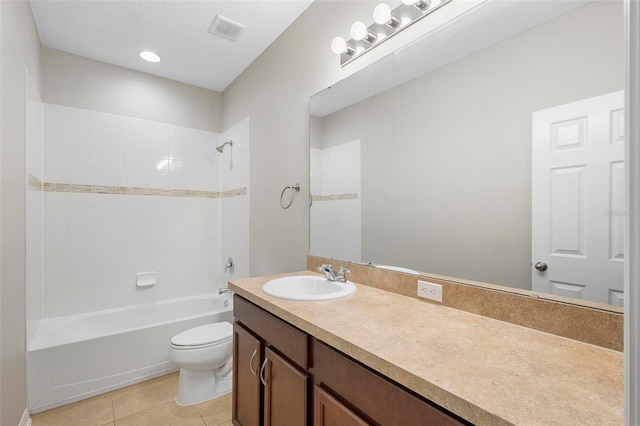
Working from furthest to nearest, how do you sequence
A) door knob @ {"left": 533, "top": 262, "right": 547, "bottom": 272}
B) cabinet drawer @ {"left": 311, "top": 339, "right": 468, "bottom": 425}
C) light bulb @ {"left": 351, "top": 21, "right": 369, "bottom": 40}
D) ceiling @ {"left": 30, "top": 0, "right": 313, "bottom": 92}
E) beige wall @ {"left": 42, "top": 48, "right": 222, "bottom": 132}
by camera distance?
1. beige wall @ {"left": 42, "top": 48, "right": 222, "bottom": 132}
2. ceiling @ {"left": 30, "top": 0, "right": 313, "bottom": 92}
3. light bulb @ {"left": 351, "top": 21, "right": 369, "bottom": 40}
4. door knob @ {"left": 533, "top": 262, "right": 547, "bottom": 272}
5. cabinet drawer @ {"left": 311, "top": 339, "right": 468, "bottom": 425}

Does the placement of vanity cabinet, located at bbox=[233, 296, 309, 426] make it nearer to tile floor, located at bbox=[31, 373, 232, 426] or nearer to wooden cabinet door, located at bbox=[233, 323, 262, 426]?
wooden cabinet door, located at bbox=[233, 323, 262, 426]

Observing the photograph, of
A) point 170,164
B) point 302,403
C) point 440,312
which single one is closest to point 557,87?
point 440,312

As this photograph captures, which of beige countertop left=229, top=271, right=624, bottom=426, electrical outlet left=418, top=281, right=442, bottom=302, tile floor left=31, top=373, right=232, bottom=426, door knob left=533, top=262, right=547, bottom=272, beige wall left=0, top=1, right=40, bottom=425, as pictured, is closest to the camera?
beige countertop left=229, top=271, right=624, bottom=426

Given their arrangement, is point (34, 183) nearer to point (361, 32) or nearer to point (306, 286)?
point (306, 286)

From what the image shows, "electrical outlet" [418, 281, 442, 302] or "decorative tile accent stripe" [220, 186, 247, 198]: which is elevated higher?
"decorative tile accent stripe" [220, 186, 247, 198]

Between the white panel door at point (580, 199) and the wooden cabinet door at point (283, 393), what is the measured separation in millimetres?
926

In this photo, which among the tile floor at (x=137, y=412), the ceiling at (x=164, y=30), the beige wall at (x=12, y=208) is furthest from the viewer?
the ceiling at (x=164, y=30)

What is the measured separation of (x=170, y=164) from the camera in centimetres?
311

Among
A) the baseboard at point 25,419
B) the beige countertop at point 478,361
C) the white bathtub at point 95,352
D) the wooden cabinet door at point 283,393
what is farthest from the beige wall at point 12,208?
the beige countertop at point 478,361

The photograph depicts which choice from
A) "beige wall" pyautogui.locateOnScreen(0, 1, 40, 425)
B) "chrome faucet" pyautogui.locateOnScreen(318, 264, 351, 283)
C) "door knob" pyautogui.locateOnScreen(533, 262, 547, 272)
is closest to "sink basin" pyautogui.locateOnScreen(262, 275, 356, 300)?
"chrome faucet" pyautogui.locateOnScreen(318, 264, 351, 283)

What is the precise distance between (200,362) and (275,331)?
1099 mm

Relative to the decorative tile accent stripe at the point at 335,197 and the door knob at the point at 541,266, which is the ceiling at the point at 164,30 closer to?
the decorative tile accent stripe at the point at 335,197

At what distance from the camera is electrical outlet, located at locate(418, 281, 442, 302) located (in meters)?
1.28

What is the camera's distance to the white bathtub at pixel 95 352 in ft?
6.61
